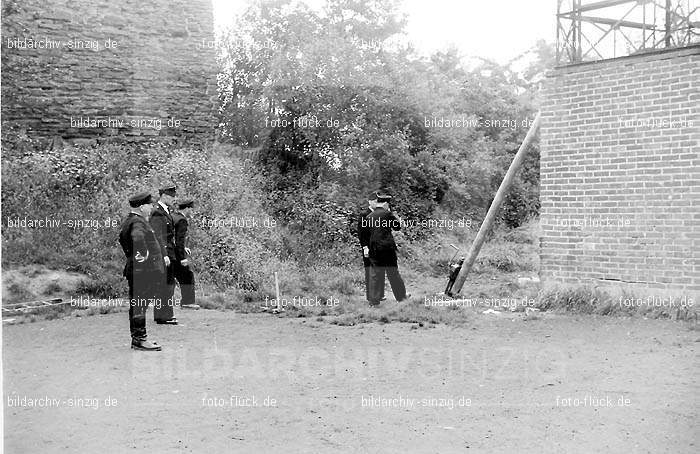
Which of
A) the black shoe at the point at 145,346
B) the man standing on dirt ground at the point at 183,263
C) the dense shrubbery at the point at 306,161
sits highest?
the dense shrubbery at the point at 306,161

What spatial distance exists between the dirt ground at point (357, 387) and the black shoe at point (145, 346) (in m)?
0.10

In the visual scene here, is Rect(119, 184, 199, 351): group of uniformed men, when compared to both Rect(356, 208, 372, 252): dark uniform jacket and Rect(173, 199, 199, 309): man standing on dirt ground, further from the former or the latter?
Rect(356, 208, 372, 252): dark uniform jacket

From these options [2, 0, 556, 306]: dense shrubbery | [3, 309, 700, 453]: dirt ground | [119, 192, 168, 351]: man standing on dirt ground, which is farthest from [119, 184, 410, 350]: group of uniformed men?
[2, 0, 556, 306]: dense shrubbery

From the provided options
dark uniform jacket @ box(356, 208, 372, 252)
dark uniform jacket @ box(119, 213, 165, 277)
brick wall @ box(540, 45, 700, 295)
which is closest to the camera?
dark uniform jacket @ box(119, 213, 165, 277)

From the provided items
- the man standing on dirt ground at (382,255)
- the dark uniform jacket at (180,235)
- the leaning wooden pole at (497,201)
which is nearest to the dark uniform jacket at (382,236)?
the man standing on dirt ground at (382,255)

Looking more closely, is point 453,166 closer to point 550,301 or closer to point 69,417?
point 550,301

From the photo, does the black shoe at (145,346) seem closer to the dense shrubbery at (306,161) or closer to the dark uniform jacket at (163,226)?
the dark uniform jacket at (163,226)

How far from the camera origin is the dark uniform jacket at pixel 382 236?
1001 cm

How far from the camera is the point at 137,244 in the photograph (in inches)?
279

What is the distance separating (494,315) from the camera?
8977 mm

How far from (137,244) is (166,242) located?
190 centimetres

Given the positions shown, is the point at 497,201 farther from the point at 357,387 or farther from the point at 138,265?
the point at 138,265

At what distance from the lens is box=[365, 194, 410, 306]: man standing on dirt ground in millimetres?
9836

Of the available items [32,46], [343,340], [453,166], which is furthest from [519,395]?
[32,46]
